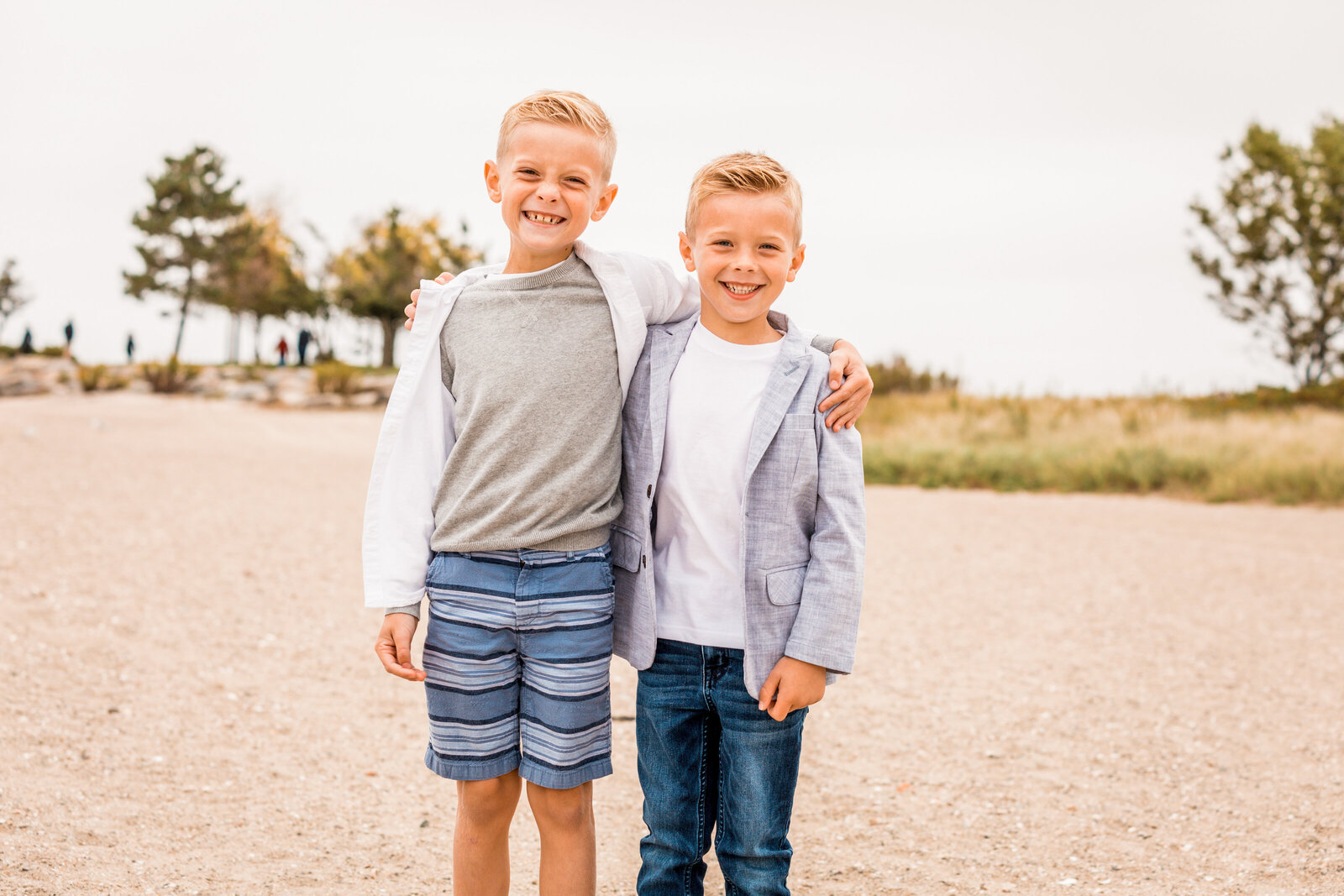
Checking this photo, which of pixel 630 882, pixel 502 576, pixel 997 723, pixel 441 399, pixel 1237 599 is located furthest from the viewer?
pixel 1237 599

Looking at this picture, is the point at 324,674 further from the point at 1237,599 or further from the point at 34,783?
the point at 1237,599

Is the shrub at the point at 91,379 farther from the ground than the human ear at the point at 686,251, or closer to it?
closer to it

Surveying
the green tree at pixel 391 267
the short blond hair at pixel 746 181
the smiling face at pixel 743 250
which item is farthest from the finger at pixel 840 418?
the green tree at pixel 391 267

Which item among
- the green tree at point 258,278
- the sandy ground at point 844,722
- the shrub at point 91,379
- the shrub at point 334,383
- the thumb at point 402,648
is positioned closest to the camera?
the thumb at point 402,648

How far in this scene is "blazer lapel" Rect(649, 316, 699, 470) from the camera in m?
2.20

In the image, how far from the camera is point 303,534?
771cm

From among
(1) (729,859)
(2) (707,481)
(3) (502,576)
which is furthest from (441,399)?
(1) (729,859)

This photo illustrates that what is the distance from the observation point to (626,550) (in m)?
2.27

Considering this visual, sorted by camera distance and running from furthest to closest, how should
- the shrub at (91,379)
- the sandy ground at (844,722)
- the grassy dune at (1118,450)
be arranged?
the shrub at (91,379) → the grassy dune at (1118,450) → the sandy ground at (844,722)

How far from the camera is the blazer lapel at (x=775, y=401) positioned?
6.98ft

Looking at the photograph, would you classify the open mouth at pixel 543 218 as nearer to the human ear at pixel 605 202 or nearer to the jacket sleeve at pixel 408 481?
the human ear at pixel 605 202

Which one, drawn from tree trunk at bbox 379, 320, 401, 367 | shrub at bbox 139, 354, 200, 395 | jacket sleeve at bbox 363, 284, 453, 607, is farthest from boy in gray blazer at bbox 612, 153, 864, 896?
tree trunk at bbox 379, 320, 401, 367

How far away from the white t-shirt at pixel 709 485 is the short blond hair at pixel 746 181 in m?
0.32

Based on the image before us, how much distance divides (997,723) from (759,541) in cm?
289
